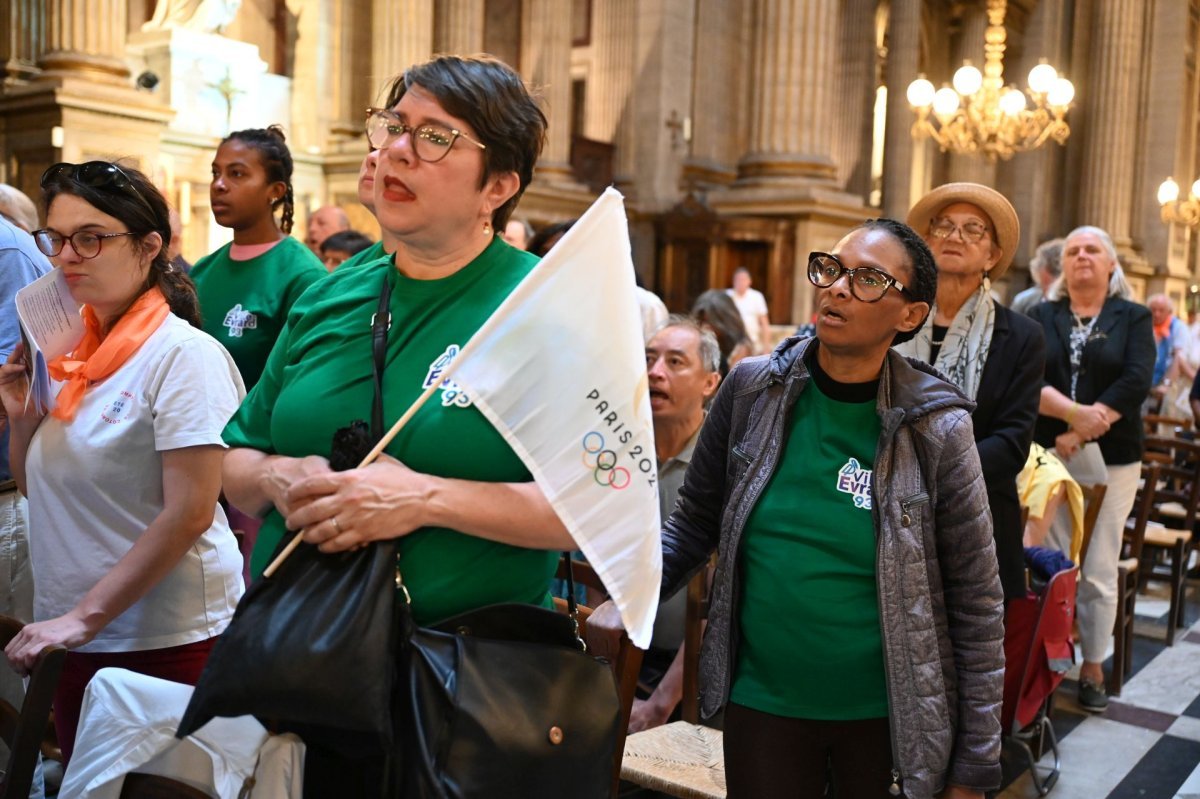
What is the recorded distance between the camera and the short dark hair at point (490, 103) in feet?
6.02

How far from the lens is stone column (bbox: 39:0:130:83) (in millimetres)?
8875

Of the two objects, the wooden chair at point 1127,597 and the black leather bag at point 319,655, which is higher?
the black leather bag at point 319,655

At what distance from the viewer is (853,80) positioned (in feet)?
76.3

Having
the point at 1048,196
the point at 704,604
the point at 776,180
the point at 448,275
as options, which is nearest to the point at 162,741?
the point at 448,275

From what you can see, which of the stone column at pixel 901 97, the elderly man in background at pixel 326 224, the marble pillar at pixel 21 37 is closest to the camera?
the elderly man in background at pixel 326 224

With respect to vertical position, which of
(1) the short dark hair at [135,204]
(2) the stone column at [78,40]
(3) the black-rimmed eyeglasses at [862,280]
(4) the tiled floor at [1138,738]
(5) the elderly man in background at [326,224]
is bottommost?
(4) the tiled floor at [1138,738]

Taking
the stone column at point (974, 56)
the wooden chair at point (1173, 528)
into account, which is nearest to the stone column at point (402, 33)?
the wooden chair at point (1173, 528)

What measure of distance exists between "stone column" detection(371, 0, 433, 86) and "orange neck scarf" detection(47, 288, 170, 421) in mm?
10692

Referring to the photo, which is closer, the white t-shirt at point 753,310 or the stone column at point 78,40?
the stone column at point 78,40

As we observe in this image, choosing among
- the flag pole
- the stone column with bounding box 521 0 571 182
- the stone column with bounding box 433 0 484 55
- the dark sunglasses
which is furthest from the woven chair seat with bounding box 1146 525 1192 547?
the stone column with bounding box 433 0 484 55

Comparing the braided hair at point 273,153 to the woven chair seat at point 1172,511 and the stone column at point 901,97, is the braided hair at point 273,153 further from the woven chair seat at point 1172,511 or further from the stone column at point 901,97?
the stone column at point 901,97

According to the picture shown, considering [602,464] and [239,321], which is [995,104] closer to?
[239,321]

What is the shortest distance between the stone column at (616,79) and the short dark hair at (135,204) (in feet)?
47.6

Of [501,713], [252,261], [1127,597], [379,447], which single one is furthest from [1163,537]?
[379,447]
